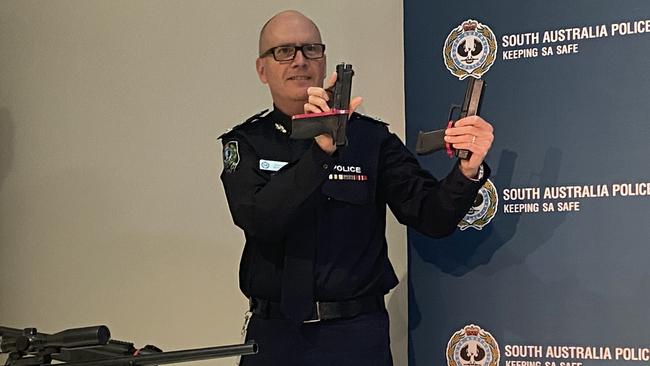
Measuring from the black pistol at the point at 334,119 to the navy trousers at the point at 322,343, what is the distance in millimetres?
488

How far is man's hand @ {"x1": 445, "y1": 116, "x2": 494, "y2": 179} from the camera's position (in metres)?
2.00

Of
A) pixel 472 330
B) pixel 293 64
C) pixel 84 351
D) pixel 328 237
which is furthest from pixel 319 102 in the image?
pixel 84 351

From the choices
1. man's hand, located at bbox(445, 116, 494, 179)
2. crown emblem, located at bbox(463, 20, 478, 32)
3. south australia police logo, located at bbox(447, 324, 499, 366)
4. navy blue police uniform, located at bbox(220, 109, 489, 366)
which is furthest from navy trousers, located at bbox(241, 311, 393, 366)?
crown emblem, located at bbox(463, 20, 478, 32)

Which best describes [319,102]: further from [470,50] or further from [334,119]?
[470,50]

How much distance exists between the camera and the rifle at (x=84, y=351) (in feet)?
3.90

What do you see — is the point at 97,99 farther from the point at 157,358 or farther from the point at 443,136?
the point at 157,358

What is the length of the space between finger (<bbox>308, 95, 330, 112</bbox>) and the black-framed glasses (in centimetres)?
25

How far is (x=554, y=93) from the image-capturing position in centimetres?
228

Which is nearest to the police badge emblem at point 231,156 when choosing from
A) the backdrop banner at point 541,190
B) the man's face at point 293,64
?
the man's face at point 293,64

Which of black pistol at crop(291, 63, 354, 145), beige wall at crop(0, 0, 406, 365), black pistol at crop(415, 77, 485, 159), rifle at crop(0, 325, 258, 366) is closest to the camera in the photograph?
rifle at crop(0, 325, 258, 366)

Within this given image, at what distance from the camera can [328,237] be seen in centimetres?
218

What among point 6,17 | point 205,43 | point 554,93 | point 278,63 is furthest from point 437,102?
point 6,17

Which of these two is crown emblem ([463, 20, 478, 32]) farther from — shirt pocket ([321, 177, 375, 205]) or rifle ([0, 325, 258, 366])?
rifle ([0, 325, 258, 366])

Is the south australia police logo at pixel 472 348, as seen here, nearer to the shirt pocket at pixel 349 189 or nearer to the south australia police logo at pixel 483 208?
the south australia police logo at pixel 483 208
